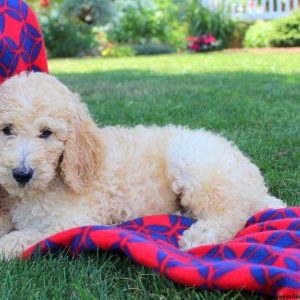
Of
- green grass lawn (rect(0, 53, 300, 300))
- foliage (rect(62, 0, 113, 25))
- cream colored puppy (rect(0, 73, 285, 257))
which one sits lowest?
green grass lawn (rect(0, 53, 300, 300))

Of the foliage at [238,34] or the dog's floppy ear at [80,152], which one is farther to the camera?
the foliage at [238,34]

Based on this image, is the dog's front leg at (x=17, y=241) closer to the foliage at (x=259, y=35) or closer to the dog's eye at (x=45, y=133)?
the dog's eye at (x=45, y=133)

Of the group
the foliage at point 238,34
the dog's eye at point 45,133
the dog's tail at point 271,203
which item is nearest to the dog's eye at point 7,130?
the dog's eye at point 45,133

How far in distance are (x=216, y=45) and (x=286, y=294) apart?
53.2 ft

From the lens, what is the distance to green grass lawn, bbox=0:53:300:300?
104 inches

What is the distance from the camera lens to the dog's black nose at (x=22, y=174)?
3021 mm

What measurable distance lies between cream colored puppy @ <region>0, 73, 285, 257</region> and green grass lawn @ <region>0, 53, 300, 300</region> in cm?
48

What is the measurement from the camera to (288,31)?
16.9 meters

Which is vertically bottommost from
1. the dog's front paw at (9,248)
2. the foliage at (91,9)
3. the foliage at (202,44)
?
the foliage at (202,44)

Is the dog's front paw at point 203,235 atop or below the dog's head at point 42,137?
below

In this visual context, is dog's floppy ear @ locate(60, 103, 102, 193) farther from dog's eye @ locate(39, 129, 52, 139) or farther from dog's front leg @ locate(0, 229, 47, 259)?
dog's front leg @ locate(0, 229, 47, 259)

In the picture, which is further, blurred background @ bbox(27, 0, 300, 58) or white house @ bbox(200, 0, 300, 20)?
white house @ bbox(200, 0, 300, 20)

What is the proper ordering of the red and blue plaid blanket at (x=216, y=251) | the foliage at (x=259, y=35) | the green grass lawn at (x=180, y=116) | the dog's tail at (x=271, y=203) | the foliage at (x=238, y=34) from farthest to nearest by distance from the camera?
the foliage at (x=238, y=34), the foliage at (x=259, y=35), the dog's tail at (x=271, y=203), the green grass lawn at (x=180, y=116), the red and blue plaid blanket at (x=216, y=251)

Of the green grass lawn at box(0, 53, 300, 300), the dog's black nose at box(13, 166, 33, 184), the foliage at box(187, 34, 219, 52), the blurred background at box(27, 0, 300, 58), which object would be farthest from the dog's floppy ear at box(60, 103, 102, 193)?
the foliage at box(187, 34, 219, 52)
